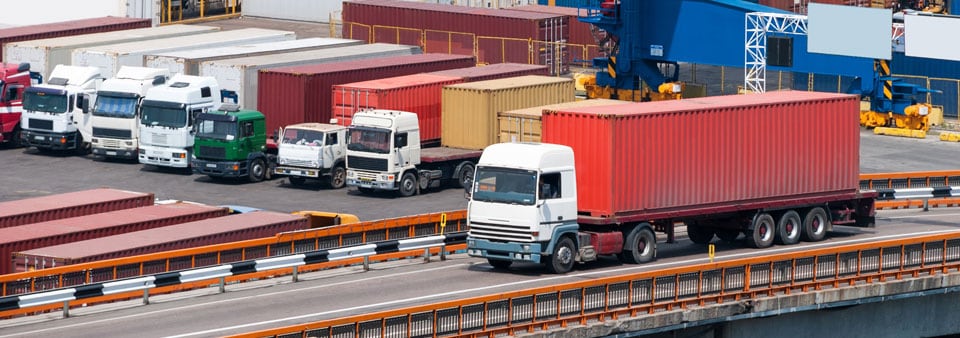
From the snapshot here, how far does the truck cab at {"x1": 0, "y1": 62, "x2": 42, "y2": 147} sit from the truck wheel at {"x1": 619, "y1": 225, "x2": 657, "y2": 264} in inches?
1094

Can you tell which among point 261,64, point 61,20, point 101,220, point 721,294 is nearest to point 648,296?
point 721,294

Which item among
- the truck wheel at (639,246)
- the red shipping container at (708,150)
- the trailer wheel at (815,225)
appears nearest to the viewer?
the red shipping container at (708,150)

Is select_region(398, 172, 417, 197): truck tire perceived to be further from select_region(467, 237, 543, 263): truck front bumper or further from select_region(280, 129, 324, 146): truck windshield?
select_region(467, 237, 543, 263): truck front bumper

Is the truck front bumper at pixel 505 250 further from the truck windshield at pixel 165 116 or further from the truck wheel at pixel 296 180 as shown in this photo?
the truck windshield at pixel 165 116

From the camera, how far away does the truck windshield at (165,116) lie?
177 ft

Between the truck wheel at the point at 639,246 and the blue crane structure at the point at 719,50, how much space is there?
21.9 m

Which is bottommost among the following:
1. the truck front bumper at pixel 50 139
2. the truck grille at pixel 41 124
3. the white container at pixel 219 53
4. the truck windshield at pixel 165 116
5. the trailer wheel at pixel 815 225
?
the trailer wheel at pixel 815 225

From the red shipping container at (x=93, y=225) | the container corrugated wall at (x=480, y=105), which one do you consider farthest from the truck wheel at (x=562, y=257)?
the container corrugated wall at (x=480, y=105)

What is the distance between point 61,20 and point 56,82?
66.9 feet

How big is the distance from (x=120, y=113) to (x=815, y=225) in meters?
23.9

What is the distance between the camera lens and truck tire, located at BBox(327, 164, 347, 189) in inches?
2050

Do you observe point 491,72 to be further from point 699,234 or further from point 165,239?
point 165,239

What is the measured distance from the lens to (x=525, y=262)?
3691cm

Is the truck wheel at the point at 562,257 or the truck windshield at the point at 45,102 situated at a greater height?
the truck windshield at the point at 45,102
